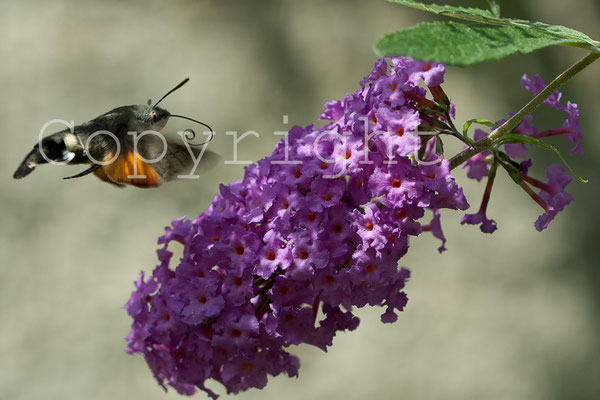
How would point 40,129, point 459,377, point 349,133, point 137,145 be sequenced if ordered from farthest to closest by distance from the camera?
point 40,129
point 459,377
point 137,145
point 349,133

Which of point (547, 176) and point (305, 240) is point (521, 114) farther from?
point (305, 240)

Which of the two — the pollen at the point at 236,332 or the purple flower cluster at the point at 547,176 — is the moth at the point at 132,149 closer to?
the pollen at the point at 236,332

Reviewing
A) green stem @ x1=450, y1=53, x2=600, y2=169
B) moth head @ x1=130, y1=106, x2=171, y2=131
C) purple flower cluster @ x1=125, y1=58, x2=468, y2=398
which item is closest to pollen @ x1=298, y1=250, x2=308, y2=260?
purple flower cluster @ x1=125, y1=58, x2=468, y2=398

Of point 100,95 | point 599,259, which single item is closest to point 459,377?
point 599,259

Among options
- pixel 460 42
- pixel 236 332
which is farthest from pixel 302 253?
pixel 460 42

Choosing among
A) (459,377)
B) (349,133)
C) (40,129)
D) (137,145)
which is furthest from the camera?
(40,129)

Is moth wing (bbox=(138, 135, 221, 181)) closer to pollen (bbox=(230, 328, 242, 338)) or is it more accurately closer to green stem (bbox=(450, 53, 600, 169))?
pollen (bbox=(230, 328, 242, 338))

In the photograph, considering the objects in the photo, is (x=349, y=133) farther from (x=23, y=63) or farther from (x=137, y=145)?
(x=23, y=63)
